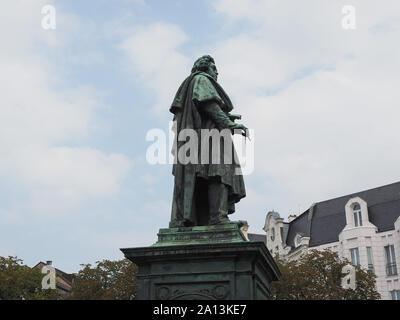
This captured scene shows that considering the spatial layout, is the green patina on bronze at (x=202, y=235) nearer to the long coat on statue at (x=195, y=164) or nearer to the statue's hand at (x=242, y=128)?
the long coat on statue at (x=195, y=164)

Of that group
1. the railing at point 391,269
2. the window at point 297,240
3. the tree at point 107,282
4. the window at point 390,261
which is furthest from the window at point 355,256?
the tree at point 107,282

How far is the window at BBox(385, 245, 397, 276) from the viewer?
4334cm

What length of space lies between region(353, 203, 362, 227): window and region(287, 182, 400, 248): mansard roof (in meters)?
0.92

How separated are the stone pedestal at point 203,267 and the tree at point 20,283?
3117 cm

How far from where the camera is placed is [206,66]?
9.07 m

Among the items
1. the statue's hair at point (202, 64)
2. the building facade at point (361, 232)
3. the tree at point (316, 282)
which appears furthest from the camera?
the building facade at point (361, 232)

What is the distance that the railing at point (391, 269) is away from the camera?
4320cm

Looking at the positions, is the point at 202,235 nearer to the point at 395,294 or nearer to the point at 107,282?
the point at 107,282

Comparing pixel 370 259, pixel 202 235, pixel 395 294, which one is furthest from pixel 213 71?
pixel 370 259
